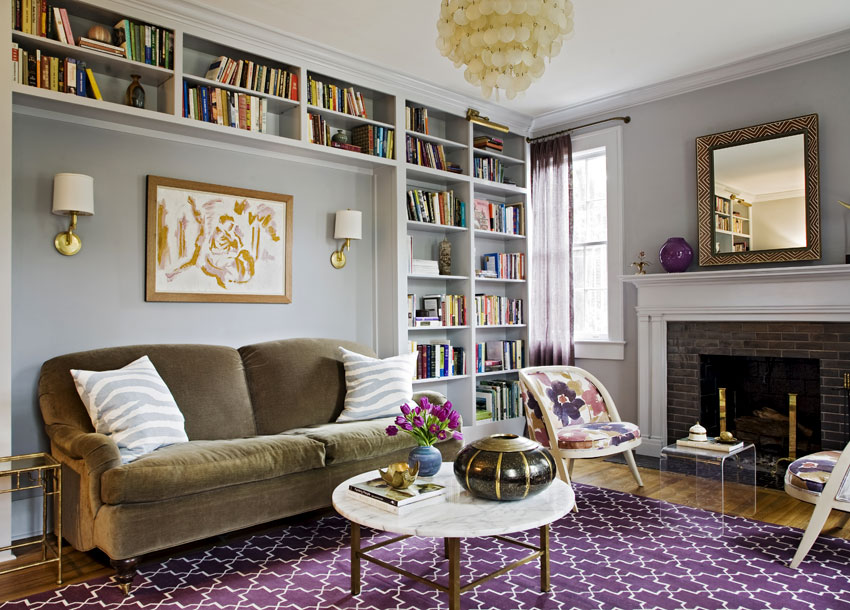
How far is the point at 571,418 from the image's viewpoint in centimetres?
404

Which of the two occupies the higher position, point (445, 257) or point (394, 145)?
point (394, 145)

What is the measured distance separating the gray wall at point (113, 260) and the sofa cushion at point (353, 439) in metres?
0.89

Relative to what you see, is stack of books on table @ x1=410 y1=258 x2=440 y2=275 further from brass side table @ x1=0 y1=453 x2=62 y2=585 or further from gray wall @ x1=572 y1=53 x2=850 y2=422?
brass side table @ x1=0 y1=453 x2=62 y2=585

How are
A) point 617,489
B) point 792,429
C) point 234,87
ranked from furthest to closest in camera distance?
point 792,429, point 617,489, point 234,87

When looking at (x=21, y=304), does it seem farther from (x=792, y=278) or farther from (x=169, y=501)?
(x=792, y=278)

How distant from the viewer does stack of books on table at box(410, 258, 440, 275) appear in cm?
478

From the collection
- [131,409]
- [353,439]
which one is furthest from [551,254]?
[131,409]

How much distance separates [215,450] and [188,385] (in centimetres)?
64

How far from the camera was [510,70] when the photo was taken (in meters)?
2.35

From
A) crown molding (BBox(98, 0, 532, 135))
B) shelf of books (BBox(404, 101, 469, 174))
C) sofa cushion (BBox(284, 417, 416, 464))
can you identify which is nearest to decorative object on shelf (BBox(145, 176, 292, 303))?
crown molding (BBox(98, 0, 532, 135))

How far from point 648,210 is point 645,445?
184cm

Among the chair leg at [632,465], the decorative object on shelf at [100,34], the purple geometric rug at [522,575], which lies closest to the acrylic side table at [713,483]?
the purple geometric rug at [522,575]

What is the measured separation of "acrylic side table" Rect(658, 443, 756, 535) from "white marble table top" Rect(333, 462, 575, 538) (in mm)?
1212

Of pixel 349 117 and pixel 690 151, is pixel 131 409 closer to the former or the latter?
pixel 349 117
